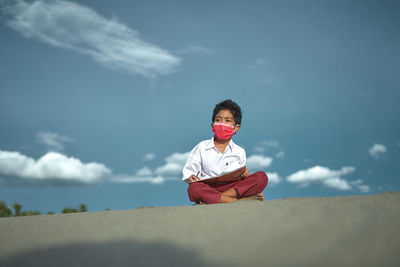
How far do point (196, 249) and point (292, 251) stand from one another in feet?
1.57

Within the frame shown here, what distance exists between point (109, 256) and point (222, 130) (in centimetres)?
310

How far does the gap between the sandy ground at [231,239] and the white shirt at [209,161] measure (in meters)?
2.18

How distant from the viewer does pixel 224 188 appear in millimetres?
4504

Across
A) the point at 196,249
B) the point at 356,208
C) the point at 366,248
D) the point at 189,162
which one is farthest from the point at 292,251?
the point at 189,162

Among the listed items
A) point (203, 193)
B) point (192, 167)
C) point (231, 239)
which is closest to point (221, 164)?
point (192, 167)

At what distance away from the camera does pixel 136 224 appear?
2324 millimetres

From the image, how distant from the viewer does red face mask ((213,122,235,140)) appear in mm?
4695

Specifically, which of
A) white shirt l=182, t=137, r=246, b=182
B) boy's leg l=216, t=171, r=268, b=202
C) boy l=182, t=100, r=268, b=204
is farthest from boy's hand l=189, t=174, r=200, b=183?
boy's leg l=216, t=171, r=268, b=202

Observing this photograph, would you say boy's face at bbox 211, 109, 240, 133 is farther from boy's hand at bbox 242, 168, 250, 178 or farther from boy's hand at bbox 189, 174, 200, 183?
boy's hand at bbox 189, 174, 200, 183

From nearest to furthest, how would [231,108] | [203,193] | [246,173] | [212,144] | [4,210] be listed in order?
1. [203,193]
2. [246,173]
3. [212,144]
4. [231,108]
5. [4,210]

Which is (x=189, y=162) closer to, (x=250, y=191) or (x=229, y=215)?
(x=250, y=191)

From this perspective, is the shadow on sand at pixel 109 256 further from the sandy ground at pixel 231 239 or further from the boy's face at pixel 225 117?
the boy's face at pixel 225 117

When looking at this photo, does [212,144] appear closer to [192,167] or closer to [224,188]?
[192,167]

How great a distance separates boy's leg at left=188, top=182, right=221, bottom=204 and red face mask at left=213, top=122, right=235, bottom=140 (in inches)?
30.1
